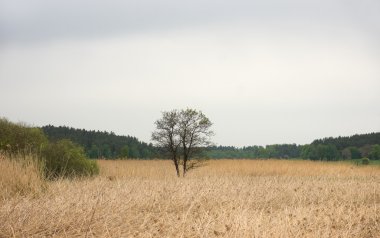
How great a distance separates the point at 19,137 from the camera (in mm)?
18453

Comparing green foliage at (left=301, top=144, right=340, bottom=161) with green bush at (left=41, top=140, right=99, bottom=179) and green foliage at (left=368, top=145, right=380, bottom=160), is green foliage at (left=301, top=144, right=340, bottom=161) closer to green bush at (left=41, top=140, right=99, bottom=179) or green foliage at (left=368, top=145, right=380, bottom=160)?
green foliage at (left=368, top=145, right=380, bottom=160)

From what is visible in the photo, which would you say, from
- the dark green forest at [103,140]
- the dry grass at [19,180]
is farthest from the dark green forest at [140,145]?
the dry grass at [19,180]

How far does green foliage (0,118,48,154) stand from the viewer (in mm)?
17828

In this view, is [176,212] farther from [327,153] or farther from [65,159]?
[327,153]

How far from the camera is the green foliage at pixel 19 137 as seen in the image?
1783 cm

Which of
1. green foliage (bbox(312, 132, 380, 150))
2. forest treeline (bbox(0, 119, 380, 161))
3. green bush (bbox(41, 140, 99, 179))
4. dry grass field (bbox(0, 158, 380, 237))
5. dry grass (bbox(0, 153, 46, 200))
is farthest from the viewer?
green foliage (bbox(312, 132, 380, 150))

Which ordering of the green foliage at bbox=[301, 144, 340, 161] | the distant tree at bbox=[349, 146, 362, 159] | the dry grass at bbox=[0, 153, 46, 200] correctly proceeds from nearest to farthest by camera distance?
the dry grass at bbox=[0, 153, 46, 200], the green foliage at bbox=[301, 144, 340, 161], the distant tree at bbox=[349, 146, 362, 159]

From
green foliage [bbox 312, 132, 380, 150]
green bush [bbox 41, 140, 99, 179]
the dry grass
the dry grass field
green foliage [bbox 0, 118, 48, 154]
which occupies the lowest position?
the dry grass field

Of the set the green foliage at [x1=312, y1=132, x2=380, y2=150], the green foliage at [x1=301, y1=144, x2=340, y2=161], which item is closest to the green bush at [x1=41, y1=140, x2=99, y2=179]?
the green foliage at [x1=301, y1=144, x2=340, y2=161]

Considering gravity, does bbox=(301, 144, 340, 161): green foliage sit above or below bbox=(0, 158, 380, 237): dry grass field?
above

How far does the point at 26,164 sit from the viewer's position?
34.5 feet

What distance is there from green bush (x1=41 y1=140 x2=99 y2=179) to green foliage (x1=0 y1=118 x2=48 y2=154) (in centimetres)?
71

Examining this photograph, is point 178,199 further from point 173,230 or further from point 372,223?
point 372,223

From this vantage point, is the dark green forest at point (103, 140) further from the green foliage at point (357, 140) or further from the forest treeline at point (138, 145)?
the green foliage at point (357, 140)
